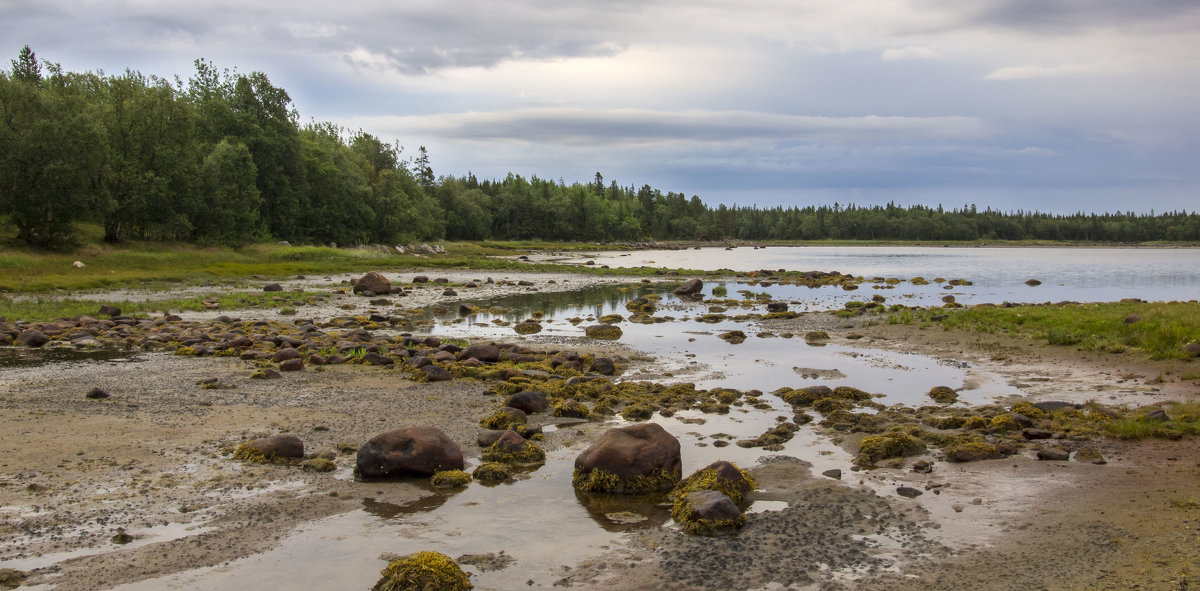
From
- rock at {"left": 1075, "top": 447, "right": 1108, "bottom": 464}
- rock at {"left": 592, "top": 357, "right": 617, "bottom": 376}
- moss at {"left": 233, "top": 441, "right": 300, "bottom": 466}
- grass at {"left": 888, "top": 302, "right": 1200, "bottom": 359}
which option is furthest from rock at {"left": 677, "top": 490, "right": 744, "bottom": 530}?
grass at {"left": 888, "top": 302, "right": 1200, "bottom": 359}

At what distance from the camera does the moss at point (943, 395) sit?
56.7 ft

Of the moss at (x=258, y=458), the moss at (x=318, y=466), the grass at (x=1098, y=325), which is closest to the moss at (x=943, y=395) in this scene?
the grass at (x=1098, y=325)

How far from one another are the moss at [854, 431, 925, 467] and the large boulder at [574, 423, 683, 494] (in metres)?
3.41

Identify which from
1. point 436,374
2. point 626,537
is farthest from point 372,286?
point 626,537

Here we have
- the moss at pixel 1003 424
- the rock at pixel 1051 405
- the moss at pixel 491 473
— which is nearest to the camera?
the moss at pixel 491 473

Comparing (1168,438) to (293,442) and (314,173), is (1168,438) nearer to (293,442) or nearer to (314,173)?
(293,442)

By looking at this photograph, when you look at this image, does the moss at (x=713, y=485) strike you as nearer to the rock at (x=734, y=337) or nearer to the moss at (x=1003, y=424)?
the moss at (x=1003, y=424)

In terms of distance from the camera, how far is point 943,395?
17609mm

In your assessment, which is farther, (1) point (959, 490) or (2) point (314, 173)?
(2) point (314, 173)

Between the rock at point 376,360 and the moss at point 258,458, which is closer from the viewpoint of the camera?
the moss at point 258,458

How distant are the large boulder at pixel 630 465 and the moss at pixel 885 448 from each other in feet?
11.2

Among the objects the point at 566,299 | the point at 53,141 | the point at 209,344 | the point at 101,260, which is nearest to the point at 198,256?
the point at 101,260

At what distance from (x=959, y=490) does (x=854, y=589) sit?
13.8 ft

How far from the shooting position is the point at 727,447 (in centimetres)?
1359
